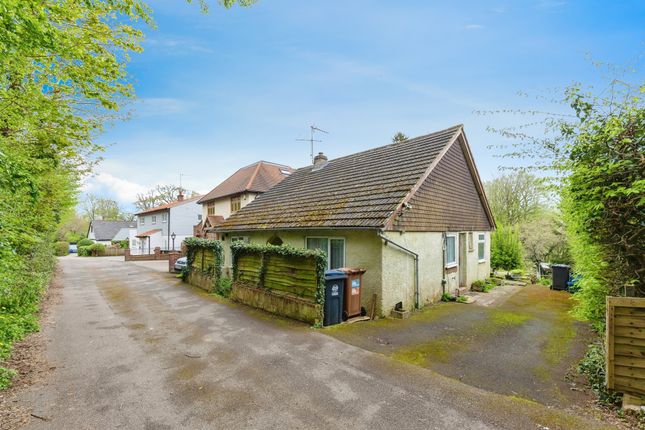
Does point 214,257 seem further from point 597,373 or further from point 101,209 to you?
→ point 101,209

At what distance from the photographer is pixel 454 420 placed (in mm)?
3904

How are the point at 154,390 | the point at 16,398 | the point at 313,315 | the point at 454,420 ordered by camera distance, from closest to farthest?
the point at 454,420 → the point at 16,398 → the point at 154,390 → the point at 313,315

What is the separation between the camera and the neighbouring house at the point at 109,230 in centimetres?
5728

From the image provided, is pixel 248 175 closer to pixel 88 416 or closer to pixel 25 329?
→ pixel 25 329

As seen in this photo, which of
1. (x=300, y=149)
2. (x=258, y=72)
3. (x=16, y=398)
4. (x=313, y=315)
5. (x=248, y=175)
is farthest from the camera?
(x=248, y=175)

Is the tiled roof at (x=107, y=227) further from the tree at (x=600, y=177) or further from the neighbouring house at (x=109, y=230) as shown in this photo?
the tree at (x=600, y=177)

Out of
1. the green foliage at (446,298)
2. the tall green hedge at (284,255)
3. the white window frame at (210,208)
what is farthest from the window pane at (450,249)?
the white window frame at (210,208)

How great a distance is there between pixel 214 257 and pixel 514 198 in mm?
29657

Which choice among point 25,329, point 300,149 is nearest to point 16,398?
point 25,329

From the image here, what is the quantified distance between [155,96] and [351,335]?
43.5ft

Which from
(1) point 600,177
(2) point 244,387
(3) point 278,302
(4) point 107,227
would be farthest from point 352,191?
(4) point 107,227

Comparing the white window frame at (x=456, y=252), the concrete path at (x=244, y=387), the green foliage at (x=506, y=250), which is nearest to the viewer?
the concrete path at (x=244, y=387)

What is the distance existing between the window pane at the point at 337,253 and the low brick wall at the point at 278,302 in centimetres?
238

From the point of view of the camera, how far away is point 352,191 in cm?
1213
